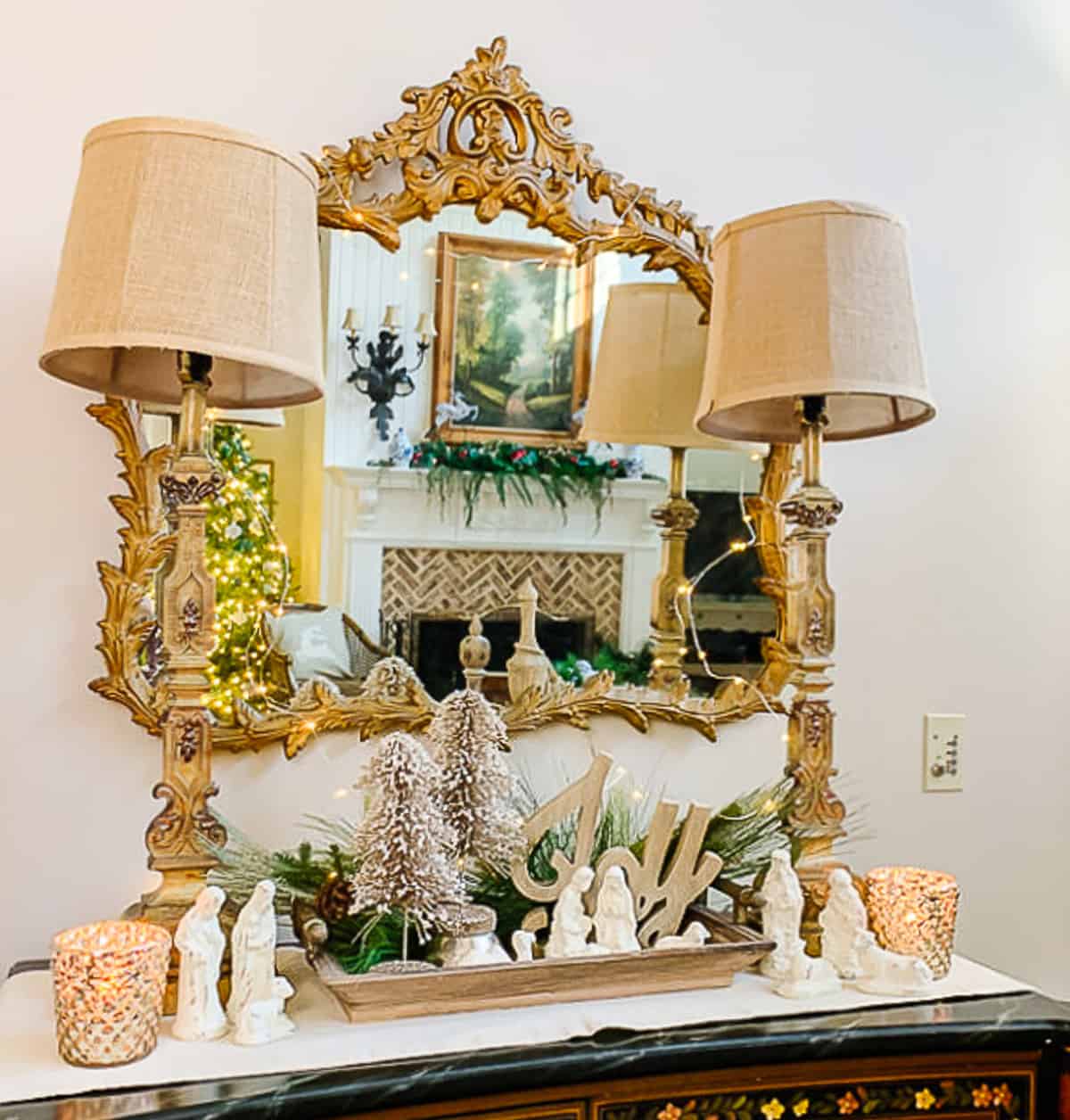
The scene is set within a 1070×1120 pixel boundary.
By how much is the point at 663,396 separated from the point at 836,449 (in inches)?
13.6

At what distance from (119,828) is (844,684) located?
1094 mm

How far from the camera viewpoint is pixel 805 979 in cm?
127

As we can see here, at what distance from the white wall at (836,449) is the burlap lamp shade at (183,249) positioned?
36 centimetres

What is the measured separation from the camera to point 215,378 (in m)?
1.41

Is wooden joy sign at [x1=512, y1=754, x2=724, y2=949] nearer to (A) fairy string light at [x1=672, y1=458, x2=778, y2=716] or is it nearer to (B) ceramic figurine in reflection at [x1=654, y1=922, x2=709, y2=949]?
(B) ceramic figurine in reflection at [x1=654, y1=922, x2=709, y2=949]

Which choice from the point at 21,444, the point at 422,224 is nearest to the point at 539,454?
the point at 422,224

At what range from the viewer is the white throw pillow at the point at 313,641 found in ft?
4.88

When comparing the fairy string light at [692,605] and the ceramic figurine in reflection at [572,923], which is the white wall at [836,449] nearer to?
the fairy string light at [692,605]

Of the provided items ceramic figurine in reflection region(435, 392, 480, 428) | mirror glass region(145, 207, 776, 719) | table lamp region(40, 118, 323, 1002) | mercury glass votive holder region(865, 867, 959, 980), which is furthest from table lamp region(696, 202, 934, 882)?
table lamp region(40, 118, 323, 1002)

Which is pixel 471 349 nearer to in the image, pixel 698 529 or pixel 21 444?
pixel 698 529

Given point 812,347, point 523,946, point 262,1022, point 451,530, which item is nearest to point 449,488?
point 451,530

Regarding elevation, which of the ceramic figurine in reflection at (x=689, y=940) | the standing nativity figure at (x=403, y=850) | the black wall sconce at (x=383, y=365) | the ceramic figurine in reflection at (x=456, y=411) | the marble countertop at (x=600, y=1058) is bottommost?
the marble countertop at (x=600, y=1058)

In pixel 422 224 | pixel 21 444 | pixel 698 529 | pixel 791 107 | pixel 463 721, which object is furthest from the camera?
pixel 791 107

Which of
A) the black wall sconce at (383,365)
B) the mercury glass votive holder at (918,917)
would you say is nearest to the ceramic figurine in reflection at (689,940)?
the mercury glass votive holder at (918,917)
